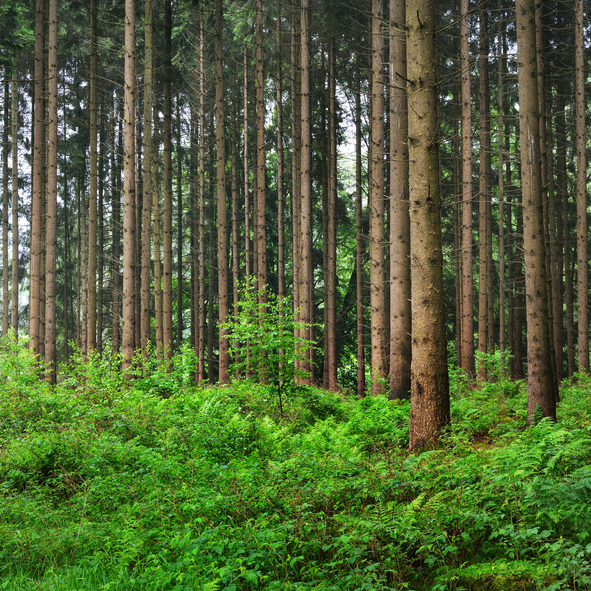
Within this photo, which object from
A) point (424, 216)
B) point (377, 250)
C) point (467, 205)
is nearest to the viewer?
point (424, 216)

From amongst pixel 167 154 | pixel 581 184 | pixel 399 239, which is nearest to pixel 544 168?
pixel 399 239

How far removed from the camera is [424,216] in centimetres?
651

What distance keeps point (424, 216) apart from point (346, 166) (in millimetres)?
22587

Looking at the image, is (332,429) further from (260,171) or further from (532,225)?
(260,171)

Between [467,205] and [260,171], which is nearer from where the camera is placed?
[467,205]

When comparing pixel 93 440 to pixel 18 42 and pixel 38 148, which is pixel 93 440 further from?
→ pixel 18 42

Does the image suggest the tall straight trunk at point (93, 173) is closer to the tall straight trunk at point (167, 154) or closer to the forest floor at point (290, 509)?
the tall straight trunk at point (167, 154)

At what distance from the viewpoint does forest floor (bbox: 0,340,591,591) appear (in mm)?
3590

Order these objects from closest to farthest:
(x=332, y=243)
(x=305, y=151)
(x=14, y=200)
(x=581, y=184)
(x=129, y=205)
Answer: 1. (x=129, y=205)
2. (x=305, y=151)
3. (x=581, y=184)
4. (x=332, y=243)
5. (x=14, y=200)

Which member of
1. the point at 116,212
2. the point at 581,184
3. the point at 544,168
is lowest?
the point at 544,168

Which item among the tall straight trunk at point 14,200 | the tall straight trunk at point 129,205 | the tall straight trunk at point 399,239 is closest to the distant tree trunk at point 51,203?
the tall straight trunk at point 129,205

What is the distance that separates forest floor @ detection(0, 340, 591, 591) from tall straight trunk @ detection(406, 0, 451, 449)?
2.86 ft

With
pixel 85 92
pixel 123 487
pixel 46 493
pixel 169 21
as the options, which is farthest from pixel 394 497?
pixel 85 92

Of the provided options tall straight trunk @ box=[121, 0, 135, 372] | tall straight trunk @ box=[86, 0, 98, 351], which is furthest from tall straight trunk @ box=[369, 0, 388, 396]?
tall straight trunk @ box=[86, 0, 98, 351]
